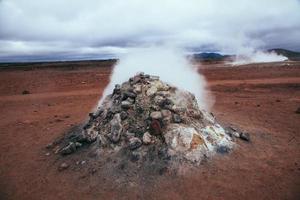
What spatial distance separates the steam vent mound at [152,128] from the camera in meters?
5.95

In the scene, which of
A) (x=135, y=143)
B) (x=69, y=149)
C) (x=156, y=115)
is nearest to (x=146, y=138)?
(x=135, y=143)

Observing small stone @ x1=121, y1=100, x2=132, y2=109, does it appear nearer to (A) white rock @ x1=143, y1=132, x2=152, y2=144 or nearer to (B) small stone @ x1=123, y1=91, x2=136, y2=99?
(B) small stone @ x1=123, y1=91, x2=136, y2=99

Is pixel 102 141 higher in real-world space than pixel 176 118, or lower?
lower

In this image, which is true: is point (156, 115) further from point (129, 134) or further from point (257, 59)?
point (257, 59)

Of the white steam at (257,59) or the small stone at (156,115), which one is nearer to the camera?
the small stone at (156,115)

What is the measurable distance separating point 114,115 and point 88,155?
111cm

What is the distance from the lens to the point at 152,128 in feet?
20.2

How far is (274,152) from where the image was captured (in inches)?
260

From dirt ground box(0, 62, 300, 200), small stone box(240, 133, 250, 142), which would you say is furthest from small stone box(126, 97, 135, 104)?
small stone box(240, 133, 250, 142)

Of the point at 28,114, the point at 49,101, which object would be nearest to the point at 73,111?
the point at 28,114

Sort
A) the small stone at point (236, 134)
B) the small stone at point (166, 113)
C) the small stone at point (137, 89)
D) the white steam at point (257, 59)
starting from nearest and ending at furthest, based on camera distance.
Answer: the small stone at point (166, 113)
the small stone at point (137, 89)
the small stone at point (236, 134)
the white steam at point (257, 59)

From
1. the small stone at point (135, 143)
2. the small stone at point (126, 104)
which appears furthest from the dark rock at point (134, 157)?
the small stone at point (126, 104)

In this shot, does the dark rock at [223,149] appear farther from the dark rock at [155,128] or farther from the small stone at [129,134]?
the small stone at [129,134]

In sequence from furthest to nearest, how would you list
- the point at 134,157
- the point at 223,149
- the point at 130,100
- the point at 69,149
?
1. the point at 130,100
2. the point at 69,149
3. the point at 223,149
4. the point at 134,157
